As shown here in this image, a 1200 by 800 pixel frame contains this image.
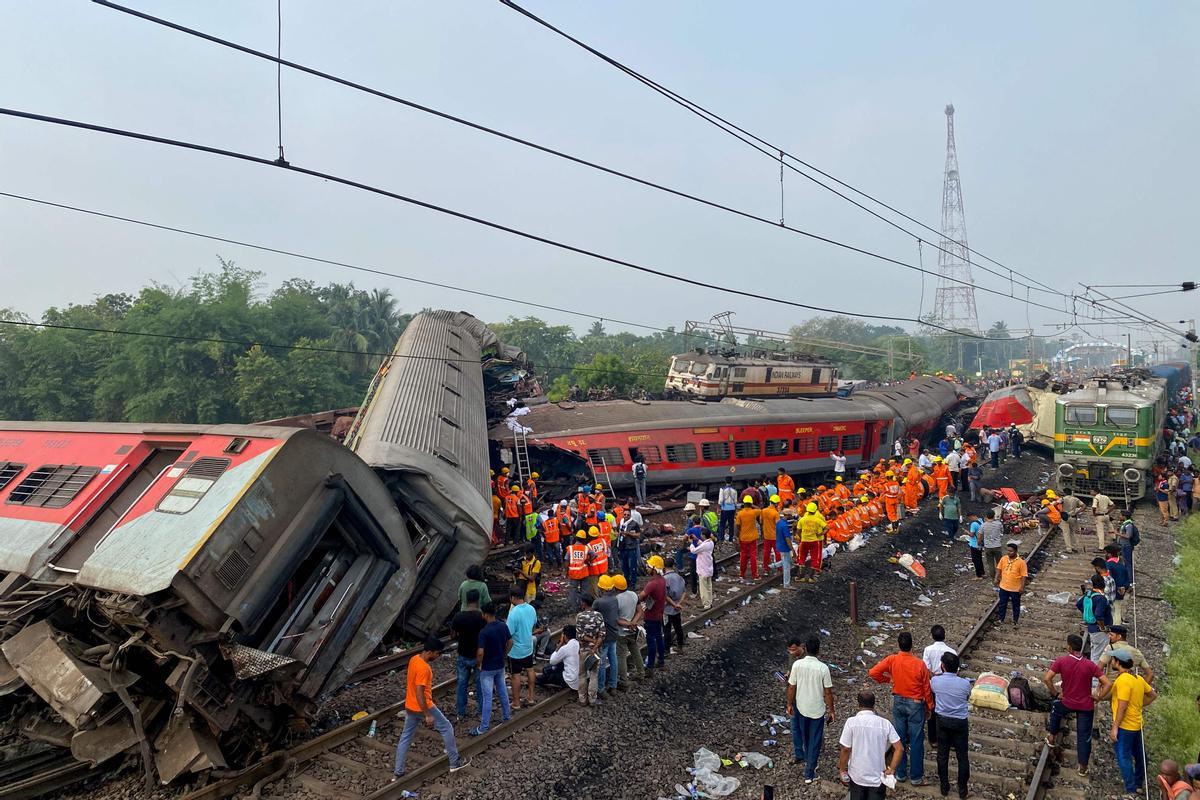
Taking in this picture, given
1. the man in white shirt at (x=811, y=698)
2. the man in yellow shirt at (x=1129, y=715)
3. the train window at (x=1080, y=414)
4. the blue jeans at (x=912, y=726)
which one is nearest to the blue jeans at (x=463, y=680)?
the man in white shirt at (x=811, y=698)

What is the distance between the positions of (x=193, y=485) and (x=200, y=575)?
1370 millimetres

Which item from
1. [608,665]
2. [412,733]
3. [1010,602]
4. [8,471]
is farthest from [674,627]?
[8,471]

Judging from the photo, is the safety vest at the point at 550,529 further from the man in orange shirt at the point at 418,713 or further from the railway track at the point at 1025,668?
the man in orange shirt at the point at 418,713

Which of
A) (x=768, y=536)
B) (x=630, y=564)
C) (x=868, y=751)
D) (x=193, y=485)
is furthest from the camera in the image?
(x=768, y=536)

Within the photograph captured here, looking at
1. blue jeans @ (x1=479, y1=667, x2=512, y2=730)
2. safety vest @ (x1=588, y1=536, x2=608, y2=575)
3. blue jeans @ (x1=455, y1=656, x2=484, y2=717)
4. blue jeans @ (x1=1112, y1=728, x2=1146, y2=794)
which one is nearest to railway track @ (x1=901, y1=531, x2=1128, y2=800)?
blue jeans @ (x1=1112, y1=728, x2=1146, y2=794)

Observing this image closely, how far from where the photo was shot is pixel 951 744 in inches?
272

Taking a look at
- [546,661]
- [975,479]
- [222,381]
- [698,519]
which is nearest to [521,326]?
[222,381]

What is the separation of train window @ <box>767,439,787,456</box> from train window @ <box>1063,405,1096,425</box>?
7.50 m

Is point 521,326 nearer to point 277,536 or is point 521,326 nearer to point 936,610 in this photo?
point 936,610

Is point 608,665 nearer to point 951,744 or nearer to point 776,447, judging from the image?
point 951,744

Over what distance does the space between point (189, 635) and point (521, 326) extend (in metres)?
59.5

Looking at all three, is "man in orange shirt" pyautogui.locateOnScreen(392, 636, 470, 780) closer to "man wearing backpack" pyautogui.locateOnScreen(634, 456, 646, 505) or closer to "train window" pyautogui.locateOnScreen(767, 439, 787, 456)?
"man wearing backpack" pyautogui.locateOnScreen(634, 456, 646, 505)

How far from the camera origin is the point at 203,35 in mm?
5750

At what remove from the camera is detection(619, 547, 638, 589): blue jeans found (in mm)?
13266
